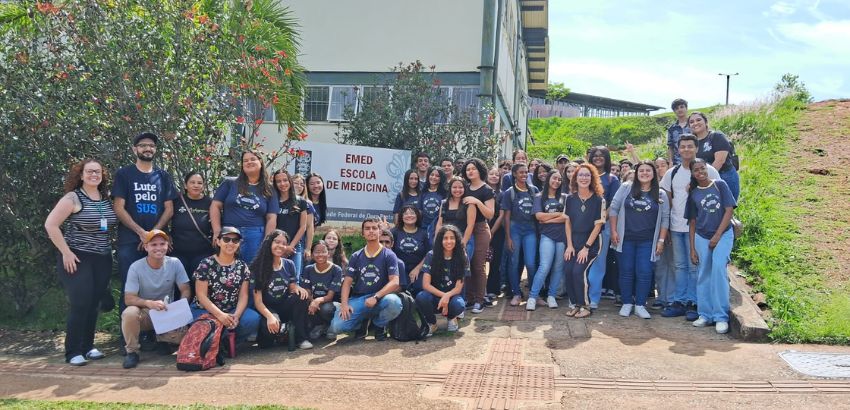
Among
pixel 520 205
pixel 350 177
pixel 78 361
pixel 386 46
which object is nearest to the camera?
pixel 78 361

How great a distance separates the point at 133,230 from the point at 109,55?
6.17ft

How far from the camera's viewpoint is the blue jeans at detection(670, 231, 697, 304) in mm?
6773

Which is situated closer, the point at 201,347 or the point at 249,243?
the point at 201,347

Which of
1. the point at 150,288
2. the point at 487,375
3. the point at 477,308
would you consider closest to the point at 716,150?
the point at 477,308

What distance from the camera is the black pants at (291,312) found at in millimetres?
6070

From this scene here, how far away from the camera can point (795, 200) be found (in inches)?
392

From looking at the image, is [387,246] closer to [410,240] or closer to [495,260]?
[410,240]

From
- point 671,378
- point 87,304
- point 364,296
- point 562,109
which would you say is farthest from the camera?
point 562,109

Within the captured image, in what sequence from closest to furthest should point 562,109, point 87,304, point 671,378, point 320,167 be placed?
1. point 671,378
2. point 87,304
3. point 320,167
4. point 562,109

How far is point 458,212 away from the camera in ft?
23.2

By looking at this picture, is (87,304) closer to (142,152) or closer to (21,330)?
(142,152)

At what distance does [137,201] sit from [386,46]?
8793 mm

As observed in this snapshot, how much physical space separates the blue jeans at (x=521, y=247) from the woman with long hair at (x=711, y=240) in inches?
67.2

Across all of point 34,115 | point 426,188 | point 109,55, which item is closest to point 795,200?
point 426,188
